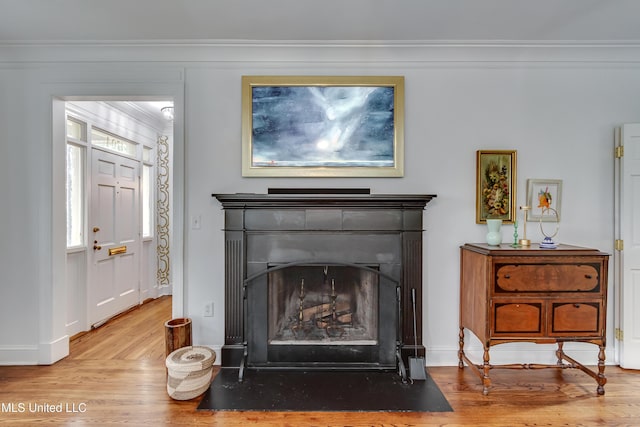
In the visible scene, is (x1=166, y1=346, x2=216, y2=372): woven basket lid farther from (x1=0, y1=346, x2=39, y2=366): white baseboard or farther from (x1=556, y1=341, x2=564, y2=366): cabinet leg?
(x1=556, y1=341, x2=564, y2=366): cabinet leg

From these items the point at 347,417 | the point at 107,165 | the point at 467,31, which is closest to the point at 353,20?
the point at 467,31

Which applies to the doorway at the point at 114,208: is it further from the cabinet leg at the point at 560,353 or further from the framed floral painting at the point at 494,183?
the cabinet leg at the point at 560,353

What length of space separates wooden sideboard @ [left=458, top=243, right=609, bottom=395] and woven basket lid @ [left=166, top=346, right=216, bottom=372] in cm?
183

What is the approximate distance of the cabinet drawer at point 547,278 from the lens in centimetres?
217

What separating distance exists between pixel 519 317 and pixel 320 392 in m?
1.40

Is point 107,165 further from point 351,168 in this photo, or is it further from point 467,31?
point 467,31

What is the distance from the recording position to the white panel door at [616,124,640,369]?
8.29 ft

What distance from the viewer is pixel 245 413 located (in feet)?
6.49

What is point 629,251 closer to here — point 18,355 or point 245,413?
point 245,413

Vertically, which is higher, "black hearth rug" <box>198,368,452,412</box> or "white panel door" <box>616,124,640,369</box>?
"white panel door" <box>616,124,640,369</box>

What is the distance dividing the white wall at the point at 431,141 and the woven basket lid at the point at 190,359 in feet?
1.23

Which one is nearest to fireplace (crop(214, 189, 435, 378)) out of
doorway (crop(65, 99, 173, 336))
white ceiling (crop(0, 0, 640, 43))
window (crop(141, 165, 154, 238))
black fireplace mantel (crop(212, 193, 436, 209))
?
black fireplace mantel (crop(212, 193, 436, 209))

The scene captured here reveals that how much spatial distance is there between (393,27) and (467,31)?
550 mm

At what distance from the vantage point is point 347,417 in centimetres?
194
